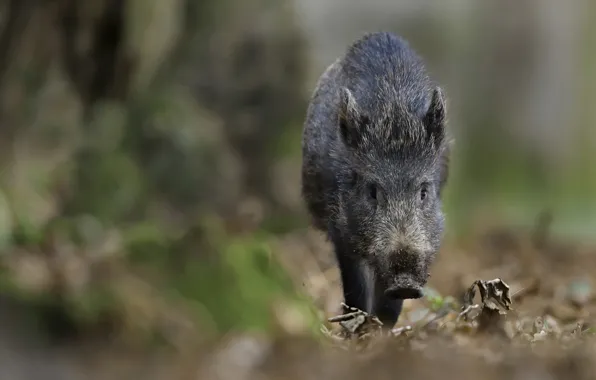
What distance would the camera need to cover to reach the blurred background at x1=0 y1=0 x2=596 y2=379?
4.48 meters

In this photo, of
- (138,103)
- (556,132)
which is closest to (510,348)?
(138,103)

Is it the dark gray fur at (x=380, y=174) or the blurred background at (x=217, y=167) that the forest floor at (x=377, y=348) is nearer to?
the blurred background at (x=217, y=167)

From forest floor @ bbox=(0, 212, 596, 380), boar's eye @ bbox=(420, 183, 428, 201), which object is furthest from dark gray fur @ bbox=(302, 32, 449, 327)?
forest floor @ bbox=(0, 212, 596, 380)

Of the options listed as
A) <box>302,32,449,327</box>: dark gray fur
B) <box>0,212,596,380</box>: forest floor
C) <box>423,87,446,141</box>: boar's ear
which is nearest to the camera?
<box>0,212,596,380</box>: forest floor

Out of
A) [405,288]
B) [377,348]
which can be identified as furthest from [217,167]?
[377,348]

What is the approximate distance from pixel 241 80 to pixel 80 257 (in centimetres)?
561

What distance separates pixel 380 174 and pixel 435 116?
0.58 m

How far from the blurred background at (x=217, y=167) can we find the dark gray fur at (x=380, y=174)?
613 mm

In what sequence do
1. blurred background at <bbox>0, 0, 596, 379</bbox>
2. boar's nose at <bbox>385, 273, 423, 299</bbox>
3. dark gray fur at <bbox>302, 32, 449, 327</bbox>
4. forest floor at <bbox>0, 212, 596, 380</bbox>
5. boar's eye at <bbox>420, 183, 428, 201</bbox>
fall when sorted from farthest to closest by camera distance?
boar's eye at <bbox>420, 183, 428, 201</bbox>
dark gray fur at <bbox>302, 32, 449, 327</bbox>
boar's nose at <bbox>385, 273, 423, 299</bbox>
blurred background at <bbox>0, 0, 596, 379</bbox>
forest floor at <bbox>0, 212, 596, 380</bbox>

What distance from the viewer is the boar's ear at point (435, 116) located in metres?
6.53

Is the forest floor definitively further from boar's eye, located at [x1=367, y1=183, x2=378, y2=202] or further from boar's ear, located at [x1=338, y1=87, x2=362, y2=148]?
boar's ear, located at [x1=338, y1=87, x2=362, y2=148]

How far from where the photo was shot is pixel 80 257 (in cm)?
718

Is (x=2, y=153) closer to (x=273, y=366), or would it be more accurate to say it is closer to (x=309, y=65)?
(x=309, y=65)

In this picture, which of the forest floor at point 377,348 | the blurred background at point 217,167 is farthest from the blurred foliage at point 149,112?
the forest floor at point 377,348
